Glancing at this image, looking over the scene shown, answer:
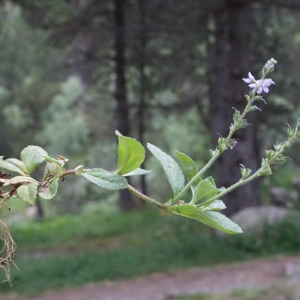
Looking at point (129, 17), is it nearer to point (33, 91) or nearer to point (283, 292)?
point (33, 91)

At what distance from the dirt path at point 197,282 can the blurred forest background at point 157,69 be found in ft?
5.96

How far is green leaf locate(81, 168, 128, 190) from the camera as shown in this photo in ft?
2.26

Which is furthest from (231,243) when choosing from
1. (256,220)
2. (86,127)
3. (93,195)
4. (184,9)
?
(93,195)

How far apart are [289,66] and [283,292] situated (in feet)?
21.7

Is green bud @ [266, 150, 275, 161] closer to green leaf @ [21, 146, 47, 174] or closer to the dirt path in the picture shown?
green leaf @ [21, 146, 47, 174]

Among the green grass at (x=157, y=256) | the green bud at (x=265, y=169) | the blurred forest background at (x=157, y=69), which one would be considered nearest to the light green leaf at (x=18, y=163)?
the green bud at (x=265, y=169)

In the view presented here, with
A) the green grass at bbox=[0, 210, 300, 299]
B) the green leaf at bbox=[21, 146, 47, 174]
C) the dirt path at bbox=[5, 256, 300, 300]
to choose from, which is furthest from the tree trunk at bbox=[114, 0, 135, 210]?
the green leaf at bbox=[21, 146, 47, 174]

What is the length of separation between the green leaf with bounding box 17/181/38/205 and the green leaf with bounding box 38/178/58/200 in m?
0.02

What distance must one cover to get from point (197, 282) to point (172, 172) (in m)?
7.16

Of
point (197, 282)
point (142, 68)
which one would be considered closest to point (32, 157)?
point (197, 282)

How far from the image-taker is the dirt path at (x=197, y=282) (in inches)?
281

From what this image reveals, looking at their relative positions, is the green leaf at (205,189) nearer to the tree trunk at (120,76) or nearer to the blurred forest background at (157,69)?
the blurred forest background at (157,69)

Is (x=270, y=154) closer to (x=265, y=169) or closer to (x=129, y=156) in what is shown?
(x=265, y=169)

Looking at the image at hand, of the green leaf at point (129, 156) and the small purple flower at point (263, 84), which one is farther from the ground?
the small purple flower at point (263, 84)
